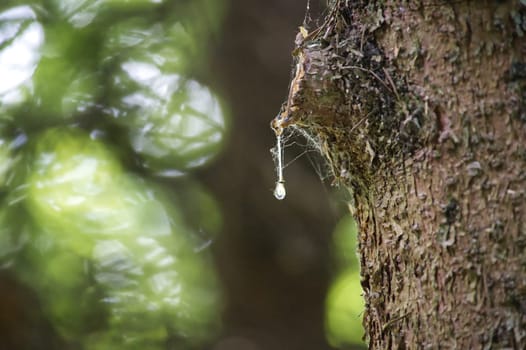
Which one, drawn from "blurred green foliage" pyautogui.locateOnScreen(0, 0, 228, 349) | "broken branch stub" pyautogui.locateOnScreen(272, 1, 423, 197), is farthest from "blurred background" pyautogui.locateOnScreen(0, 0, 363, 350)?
"broken branch stub" pyautogui.locateOnScreen(272, 1, 423, 197)

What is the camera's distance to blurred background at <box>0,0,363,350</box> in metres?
1.75

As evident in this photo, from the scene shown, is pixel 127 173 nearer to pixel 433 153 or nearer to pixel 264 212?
pixel 264 212

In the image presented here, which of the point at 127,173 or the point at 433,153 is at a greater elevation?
the point at 433,153

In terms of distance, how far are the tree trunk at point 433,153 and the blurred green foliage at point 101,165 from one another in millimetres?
1263

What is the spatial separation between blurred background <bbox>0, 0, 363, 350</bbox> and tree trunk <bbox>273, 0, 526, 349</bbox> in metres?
1.08

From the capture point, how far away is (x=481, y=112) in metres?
0.57

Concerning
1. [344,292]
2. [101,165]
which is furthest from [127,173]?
[344,292]

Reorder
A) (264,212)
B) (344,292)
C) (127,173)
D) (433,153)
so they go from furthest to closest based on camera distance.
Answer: (127,173) < (344,292) < (264,212) < (433,153)

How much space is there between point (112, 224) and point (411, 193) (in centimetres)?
152

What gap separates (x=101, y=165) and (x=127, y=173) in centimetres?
8

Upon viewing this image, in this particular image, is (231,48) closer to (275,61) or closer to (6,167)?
(275,61)

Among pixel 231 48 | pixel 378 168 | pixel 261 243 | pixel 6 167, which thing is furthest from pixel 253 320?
pixel 378 168

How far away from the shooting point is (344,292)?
6.03ft

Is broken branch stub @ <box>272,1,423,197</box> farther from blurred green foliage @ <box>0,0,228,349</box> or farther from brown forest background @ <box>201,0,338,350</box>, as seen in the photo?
blurred green foliage @ <box>0,0,228,349</box>
